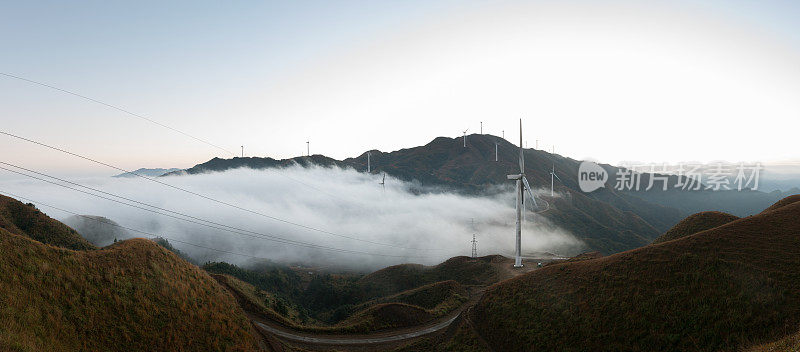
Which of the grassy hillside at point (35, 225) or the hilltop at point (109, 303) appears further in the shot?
the grassy hillside at point (35, 225)

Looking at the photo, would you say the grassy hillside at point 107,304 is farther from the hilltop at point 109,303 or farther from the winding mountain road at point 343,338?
the winding mountain road at point 343,338

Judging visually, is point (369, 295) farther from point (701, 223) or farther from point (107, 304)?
point (701, 223)

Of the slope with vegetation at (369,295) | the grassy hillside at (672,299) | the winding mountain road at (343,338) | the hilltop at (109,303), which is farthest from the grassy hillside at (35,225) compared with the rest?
the grassy hillside at (672,299)

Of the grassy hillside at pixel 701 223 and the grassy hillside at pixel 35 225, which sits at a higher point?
the grassy hillside at pixel 701 223

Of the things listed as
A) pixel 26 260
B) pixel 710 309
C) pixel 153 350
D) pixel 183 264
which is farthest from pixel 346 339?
pixel 710 309

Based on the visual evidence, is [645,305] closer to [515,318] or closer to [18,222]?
[515,318]

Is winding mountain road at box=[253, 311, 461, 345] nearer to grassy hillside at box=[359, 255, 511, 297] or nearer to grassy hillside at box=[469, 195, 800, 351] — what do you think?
grassy hillside at box=[469, 195, 800, 351]

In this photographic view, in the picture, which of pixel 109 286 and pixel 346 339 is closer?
pixel 109 286
